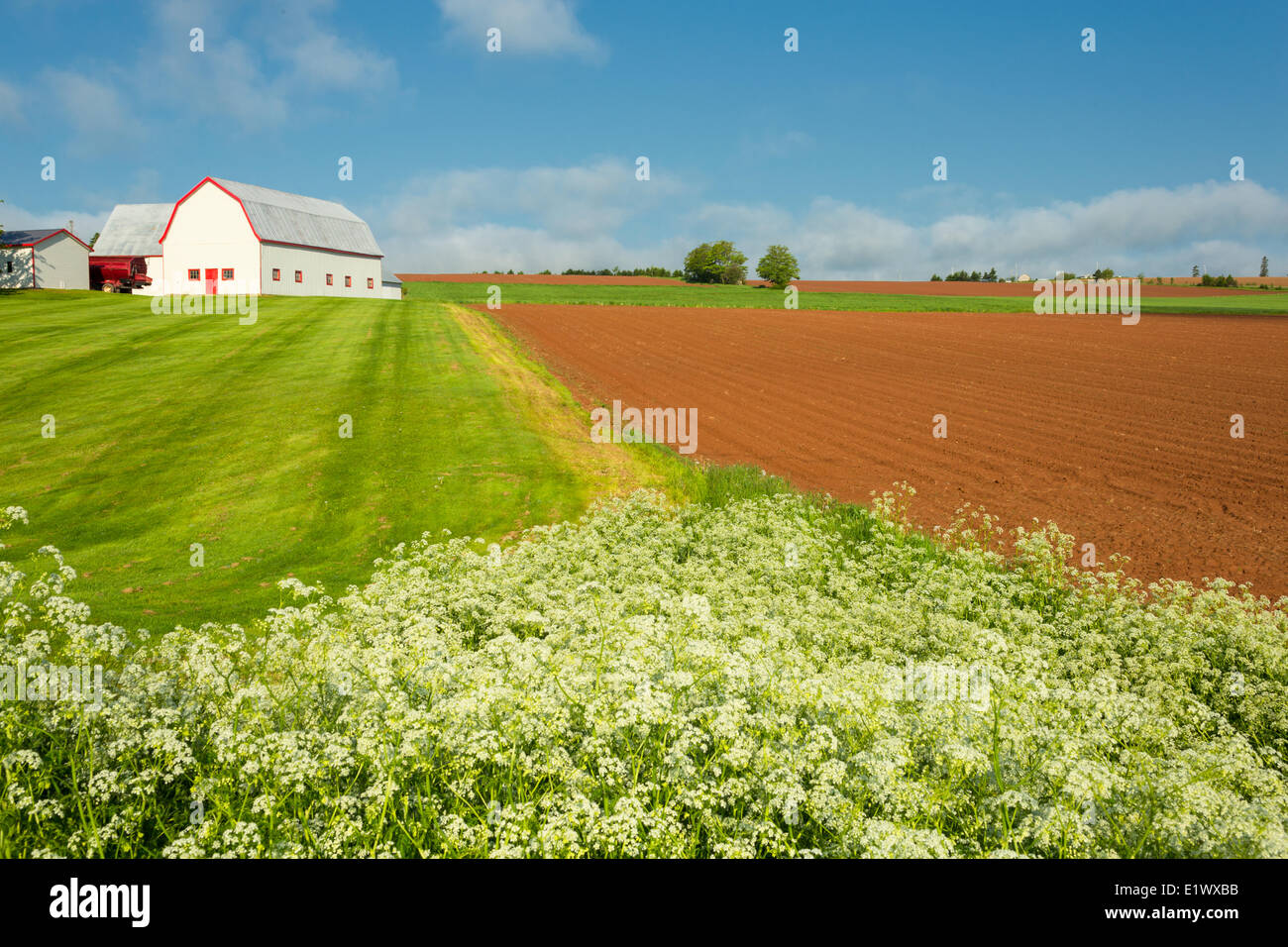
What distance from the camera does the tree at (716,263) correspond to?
150m

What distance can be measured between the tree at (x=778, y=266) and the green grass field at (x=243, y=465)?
397 feet

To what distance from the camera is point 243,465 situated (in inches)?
686

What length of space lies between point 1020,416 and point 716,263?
133659mm

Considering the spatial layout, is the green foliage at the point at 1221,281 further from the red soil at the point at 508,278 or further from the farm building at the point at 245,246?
the farm building at the point at 245,246

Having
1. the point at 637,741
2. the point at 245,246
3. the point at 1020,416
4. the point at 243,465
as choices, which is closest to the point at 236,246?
the point at 245,246

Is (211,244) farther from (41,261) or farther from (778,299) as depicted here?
(778,299)

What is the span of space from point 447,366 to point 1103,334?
4146cm

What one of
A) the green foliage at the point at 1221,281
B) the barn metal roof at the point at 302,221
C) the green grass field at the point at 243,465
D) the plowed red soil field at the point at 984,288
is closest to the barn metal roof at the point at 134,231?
the barn metal roof at the point at 302,221

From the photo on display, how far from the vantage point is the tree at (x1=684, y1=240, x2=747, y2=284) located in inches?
5920

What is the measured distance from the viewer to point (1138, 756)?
5719 mm

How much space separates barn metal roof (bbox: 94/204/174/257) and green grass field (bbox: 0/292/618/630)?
3956 cm

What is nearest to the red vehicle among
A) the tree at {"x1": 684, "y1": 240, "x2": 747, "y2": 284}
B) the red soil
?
the red soil
